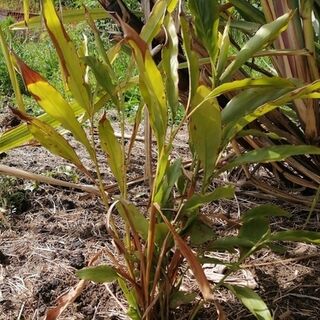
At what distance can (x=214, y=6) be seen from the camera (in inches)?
41.1

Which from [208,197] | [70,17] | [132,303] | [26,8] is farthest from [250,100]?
[70,17]

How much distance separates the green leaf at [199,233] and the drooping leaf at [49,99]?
0.74 feet

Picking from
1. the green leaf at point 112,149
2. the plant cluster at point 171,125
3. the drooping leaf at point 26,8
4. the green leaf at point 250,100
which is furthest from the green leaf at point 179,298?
the drooping leaf at point 26,8

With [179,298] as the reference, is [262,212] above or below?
above

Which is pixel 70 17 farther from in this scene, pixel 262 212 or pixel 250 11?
pixel 262 212

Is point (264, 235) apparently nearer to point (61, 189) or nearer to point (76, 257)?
point (76, 257)

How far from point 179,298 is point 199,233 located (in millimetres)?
139

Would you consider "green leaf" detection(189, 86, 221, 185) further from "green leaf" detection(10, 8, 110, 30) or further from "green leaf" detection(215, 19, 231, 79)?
"green leaf" detection(10, 8, 110, 30)

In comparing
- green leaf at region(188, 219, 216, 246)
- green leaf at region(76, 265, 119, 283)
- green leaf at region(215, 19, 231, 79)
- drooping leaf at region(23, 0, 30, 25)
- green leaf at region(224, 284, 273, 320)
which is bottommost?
green leaf at region(224, 284, 273, 320)

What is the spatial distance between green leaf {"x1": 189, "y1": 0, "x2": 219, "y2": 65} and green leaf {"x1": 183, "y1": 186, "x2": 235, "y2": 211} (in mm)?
210

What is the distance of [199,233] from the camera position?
108 centimetres

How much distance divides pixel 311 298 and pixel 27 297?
0.60 m

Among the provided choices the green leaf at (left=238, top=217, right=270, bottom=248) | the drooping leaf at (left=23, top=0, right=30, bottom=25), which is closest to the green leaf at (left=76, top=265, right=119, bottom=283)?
the green leaf at (left=238, top=217, right=270, bottom=248)

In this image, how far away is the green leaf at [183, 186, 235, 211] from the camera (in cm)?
100
